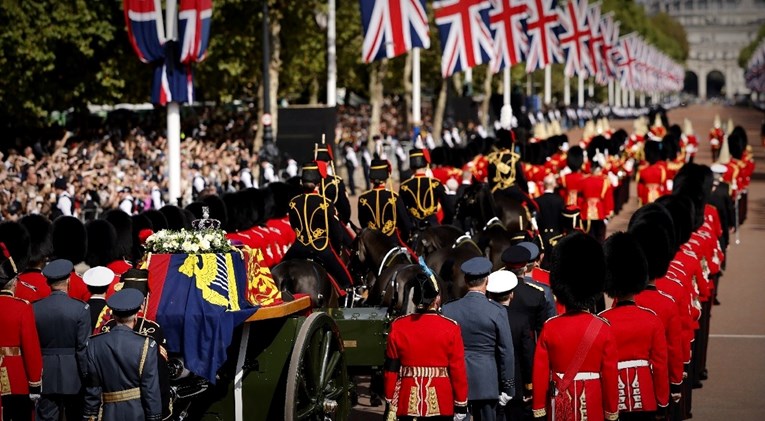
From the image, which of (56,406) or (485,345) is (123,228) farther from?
(485,345)

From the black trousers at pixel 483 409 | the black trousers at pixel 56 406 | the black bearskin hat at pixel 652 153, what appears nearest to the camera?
the black trousers at pixel 483 409

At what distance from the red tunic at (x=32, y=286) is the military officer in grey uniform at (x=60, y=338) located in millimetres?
632

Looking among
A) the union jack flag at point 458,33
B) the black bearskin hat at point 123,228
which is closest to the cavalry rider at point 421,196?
the black bearskin hat at point 123,228

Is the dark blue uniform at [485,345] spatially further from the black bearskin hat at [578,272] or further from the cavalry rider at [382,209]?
the cavalry rider at [382,209]

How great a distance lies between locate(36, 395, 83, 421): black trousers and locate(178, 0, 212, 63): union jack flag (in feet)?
27.6

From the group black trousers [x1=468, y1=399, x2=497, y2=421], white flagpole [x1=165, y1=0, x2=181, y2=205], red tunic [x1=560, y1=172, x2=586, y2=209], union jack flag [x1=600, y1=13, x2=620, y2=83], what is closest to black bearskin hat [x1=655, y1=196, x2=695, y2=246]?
black trousers [x1=468, y1=399, x2=497, y2=421]

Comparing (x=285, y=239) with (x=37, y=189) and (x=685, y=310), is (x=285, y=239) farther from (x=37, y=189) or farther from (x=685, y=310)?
(x=685, y=310)

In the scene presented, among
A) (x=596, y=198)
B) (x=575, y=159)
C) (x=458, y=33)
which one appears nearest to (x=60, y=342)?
(x=596, y=198)

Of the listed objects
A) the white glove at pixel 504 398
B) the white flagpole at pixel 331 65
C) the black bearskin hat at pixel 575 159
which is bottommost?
the white glove at pixel 504 398

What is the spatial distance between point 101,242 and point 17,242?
2.57 feet

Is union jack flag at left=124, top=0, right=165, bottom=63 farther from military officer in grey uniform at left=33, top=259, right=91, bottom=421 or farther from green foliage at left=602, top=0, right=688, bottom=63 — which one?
green foliage at left=602, top=0, right=688, bottom=63

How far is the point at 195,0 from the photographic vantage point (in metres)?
16.6

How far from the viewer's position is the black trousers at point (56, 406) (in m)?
8.73

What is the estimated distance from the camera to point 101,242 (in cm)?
1112
